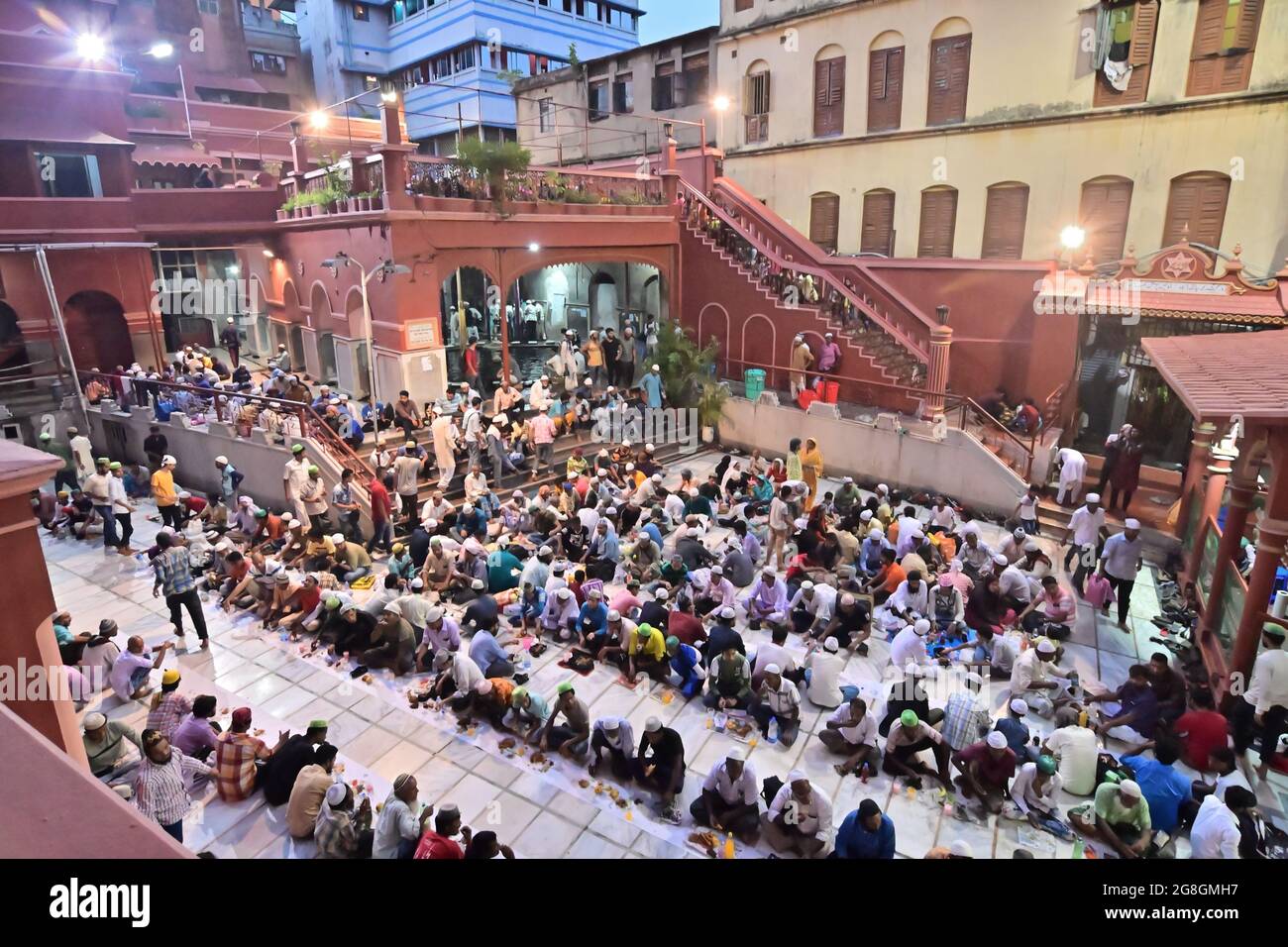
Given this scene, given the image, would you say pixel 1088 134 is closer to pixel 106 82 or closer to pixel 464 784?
pixel 464 784

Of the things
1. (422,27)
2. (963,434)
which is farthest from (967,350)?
(422,27)

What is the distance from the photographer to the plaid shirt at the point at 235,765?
7113 mm

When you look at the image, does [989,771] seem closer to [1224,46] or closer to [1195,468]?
[1195,468]

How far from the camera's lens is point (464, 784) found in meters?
7.44

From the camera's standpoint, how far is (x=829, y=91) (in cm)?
2152

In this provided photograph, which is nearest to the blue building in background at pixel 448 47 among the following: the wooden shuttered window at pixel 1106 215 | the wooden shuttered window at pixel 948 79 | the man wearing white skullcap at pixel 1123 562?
the wooden shuttered window at pixel 948 79

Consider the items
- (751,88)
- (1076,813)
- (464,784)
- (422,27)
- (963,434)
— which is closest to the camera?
(1076,813)

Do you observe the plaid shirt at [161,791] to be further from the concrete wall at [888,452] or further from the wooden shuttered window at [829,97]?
the wooden shuttered window at [829,97]

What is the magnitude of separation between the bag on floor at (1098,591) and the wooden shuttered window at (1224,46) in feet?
39.3

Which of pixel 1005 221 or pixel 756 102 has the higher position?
pixel 756 102

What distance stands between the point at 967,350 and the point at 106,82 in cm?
2345

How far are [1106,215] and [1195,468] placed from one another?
8554 mm

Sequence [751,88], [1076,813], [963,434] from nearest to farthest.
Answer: [1076,813] < [963,434] < [751,88]

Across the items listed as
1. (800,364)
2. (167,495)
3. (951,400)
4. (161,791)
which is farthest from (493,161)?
(161,791)
